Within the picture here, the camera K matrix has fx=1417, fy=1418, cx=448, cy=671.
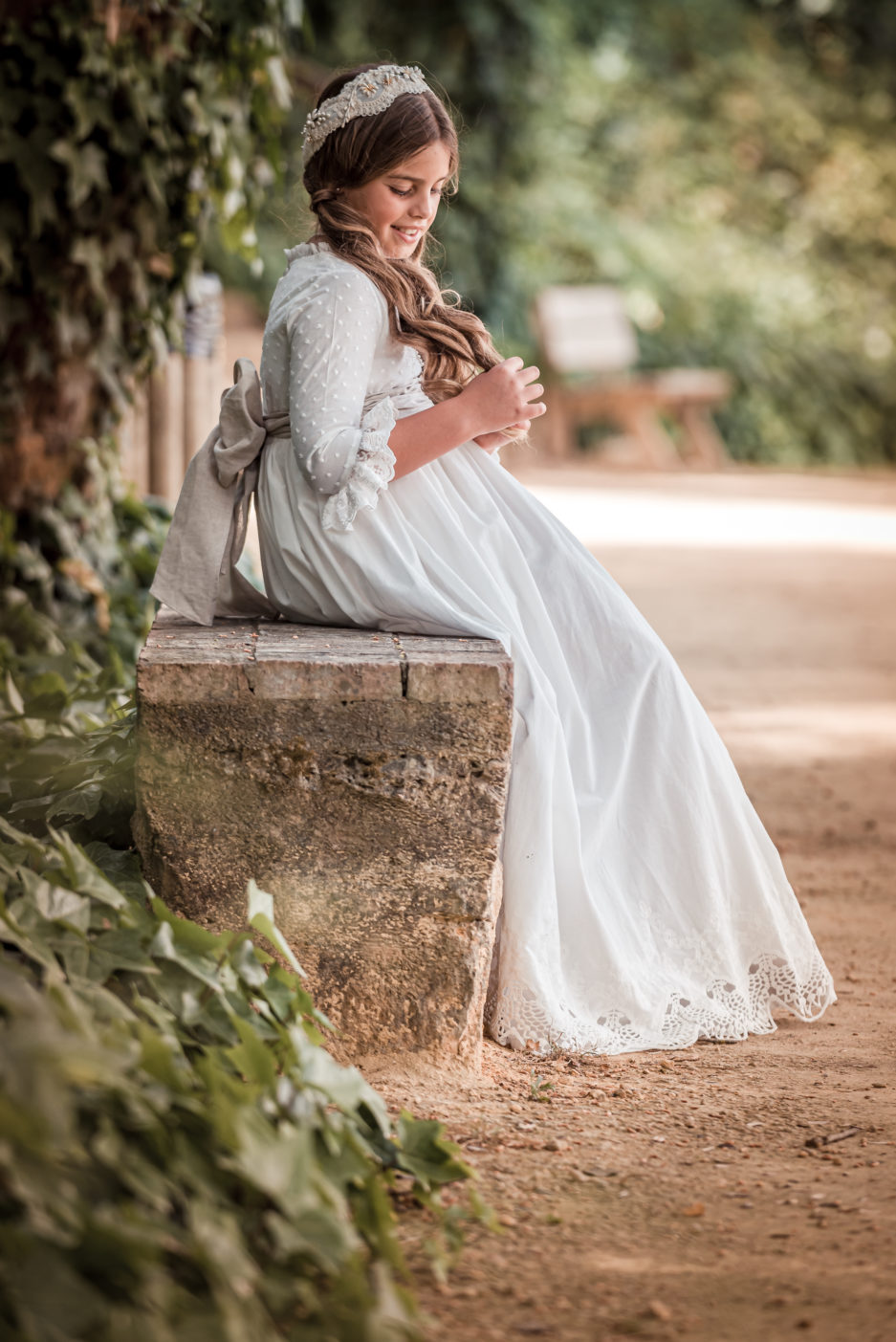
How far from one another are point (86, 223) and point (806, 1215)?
330 centimetres

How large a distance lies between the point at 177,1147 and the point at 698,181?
52.1ft

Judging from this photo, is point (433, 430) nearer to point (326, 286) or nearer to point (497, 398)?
point (497, 398)

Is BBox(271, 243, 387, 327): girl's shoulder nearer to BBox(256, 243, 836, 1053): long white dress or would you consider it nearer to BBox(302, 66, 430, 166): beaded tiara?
BBox(256, 243, 836, 1053): long white dress

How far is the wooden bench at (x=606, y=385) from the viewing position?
12258 millimetres

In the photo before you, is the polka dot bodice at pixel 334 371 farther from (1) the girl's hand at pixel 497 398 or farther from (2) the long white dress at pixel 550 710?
(1) the girl's hand at pixel 497 398

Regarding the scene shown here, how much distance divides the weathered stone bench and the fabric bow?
0.30 meters

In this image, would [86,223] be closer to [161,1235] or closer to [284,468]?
[284,468]

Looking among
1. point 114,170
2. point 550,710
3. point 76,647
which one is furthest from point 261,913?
point 114,170

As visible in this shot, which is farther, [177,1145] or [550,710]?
[550,710]

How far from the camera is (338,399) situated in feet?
7.30

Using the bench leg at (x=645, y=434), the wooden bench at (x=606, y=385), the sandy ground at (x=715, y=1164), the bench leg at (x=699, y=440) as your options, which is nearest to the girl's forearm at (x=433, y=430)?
the sandy ground at (x=715, y=1164)

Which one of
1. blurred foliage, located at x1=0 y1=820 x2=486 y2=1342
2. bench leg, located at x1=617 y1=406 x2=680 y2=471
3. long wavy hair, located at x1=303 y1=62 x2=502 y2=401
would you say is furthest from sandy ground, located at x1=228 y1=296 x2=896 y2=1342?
bench leg, located at x1=617 y1=406 x2=680 y2=471

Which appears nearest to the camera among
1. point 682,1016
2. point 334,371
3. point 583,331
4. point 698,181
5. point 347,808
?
point 347,808

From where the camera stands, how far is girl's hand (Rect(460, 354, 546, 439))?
7.45 feet
